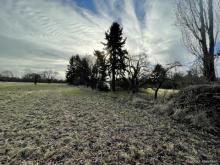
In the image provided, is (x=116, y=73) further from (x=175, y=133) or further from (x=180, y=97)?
(x=175, y=133)

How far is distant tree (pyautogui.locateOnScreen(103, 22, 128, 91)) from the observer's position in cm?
2961

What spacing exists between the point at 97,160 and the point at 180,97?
22.8 ft

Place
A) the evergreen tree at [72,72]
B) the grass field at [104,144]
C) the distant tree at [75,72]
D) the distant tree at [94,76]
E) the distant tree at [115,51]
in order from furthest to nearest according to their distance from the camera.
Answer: the evergreen tree at [72,72] → the distant tree at [75,72] → the distant tree at [94,76] → the distant tree at [115,51] → the grass field at [104,144]

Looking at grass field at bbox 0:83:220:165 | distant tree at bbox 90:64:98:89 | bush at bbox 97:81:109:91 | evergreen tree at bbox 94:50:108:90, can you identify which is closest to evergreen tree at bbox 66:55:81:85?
distant tree at bbox 90:64:98:89

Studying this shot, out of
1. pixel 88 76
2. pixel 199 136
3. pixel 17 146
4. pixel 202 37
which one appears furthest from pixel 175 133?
pixel 88 76

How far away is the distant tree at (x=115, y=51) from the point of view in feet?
97.1

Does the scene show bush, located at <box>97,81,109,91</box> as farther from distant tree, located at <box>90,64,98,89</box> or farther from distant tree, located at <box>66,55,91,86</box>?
distant tree, located at <box>66,55,91,86</box>

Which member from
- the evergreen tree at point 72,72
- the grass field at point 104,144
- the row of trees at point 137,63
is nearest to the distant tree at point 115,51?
the row of trees at point 137,63

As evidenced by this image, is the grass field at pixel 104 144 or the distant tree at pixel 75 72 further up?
the distant tree at pixel 75 72

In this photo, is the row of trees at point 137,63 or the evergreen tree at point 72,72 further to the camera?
the evergreen tree at point 72,72

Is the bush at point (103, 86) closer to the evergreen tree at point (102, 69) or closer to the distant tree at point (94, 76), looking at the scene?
the evergreen tree at point (102, 69)

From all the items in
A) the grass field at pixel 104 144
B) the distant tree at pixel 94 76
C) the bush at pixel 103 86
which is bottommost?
the grass field at pixel 104 144

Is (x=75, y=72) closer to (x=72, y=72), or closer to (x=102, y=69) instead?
(x=72, y=72)

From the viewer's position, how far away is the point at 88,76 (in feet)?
151
